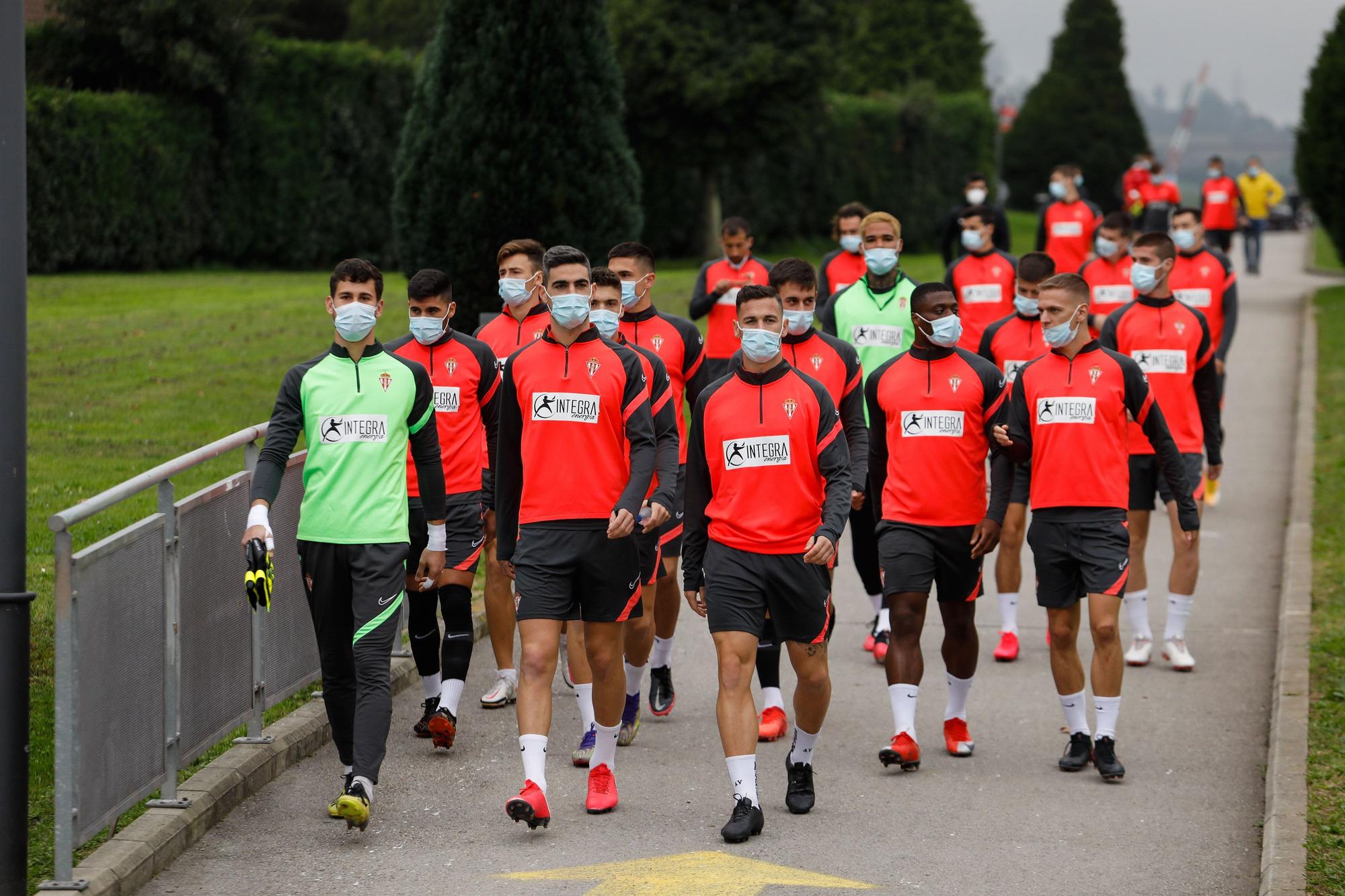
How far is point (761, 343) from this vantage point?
23.6 ft

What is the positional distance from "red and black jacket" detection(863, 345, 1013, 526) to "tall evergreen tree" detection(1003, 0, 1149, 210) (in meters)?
52.8

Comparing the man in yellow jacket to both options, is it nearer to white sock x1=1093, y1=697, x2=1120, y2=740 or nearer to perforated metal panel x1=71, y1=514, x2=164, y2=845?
white sock x1=1093, y1=697, x2=1120, y2=740

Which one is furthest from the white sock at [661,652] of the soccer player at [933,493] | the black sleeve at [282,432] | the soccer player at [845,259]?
the soccer player at [845,259]

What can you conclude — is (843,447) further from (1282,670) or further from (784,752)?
(1282,670)

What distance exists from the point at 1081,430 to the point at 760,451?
5.83ft

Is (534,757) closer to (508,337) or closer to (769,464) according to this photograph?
(769,464)

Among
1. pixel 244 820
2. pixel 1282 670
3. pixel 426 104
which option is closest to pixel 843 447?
pixel 244 820

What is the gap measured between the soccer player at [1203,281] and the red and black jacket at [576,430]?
6.97m

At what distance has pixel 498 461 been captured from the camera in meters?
7.43

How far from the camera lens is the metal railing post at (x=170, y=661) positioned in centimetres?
681

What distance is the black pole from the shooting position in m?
5.80

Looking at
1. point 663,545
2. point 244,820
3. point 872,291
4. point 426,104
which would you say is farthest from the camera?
point 426,104

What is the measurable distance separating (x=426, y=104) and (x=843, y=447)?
31.6ft

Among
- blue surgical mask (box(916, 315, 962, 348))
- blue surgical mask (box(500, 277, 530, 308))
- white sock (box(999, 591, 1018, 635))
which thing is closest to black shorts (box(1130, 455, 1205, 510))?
white sock (box(999, 591, 1018, 635))
